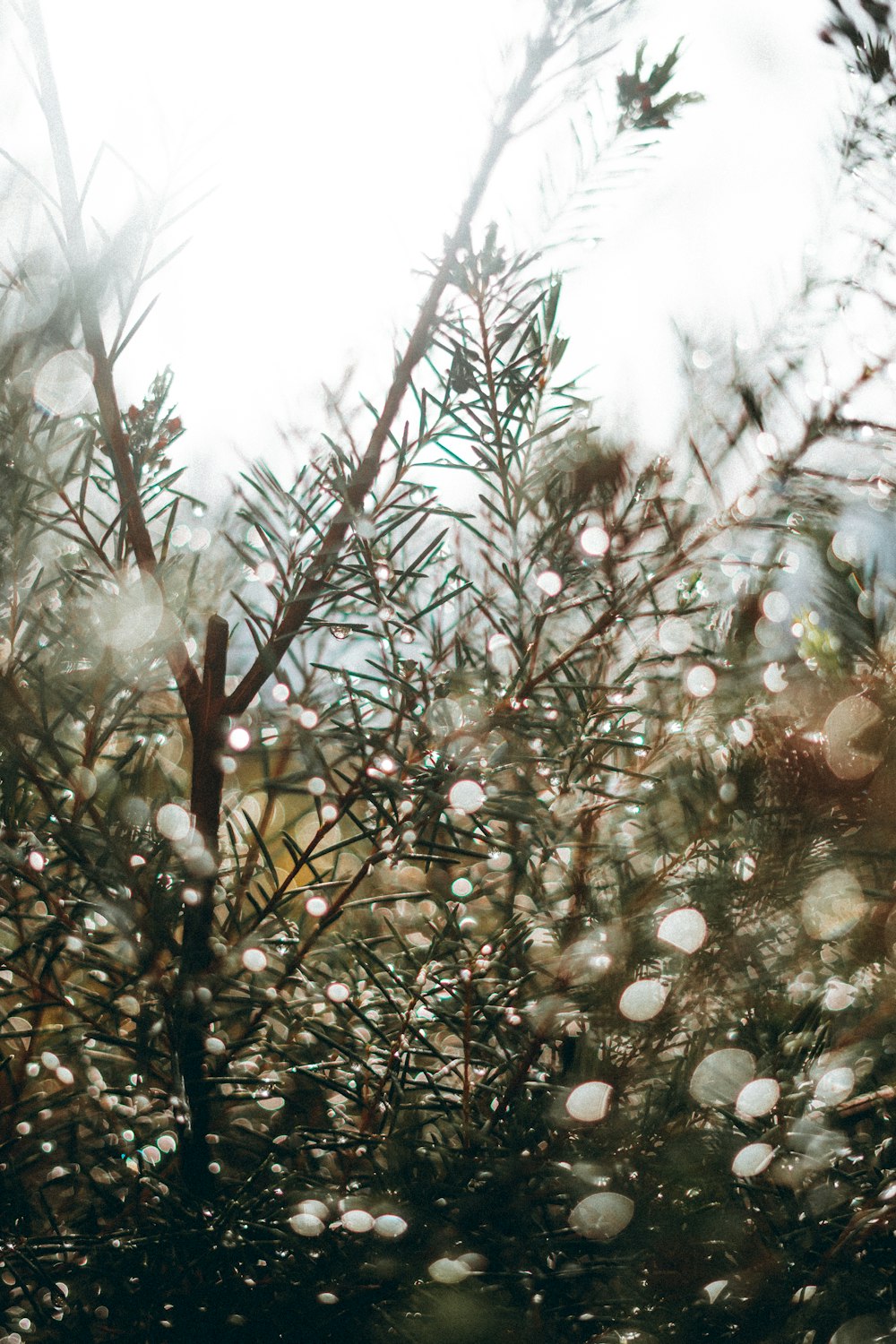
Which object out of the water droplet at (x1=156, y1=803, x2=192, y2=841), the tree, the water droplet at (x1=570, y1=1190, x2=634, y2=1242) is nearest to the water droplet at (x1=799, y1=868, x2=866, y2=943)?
the tree

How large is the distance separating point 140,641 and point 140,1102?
17 cm

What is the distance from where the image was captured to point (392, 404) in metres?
0.33

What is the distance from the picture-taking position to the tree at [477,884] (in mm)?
287

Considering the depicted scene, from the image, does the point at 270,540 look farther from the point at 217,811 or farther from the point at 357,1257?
the point at 357,1257

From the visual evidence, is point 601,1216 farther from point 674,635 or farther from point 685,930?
point 674,635

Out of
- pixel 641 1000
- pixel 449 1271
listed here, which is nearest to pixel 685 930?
pixel 641 1000

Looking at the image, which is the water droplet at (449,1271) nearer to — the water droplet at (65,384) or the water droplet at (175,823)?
the water droplet at (175,823)

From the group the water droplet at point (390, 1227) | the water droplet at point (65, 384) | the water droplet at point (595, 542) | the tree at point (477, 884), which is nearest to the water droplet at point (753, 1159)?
the tree at point (477, 884)

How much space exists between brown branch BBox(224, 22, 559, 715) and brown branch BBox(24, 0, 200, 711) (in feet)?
0.10

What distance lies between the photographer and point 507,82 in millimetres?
330

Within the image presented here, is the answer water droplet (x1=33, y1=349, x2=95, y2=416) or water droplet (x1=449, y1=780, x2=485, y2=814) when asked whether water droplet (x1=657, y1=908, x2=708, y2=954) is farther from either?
water droplet (x1=33, y1=349, x2=95, y2=416)

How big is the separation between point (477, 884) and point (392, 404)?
0.20 meters

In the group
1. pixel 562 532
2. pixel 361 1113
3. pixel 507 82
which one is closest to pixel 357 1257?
pixel 361 1113

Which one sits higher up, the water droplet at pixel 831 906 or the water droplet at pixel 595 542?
the water droplet at pixel 595 542
